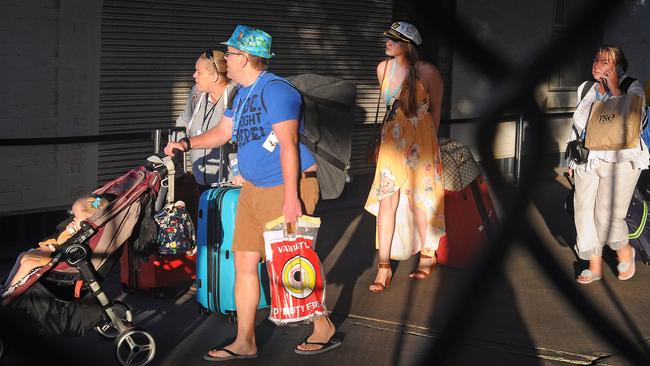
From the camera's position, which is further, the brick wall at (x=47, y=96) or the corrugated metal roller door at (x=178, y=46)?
the corrugated metal roller door at (x=178, y=46)

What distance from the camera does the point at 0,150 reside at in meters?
7.74

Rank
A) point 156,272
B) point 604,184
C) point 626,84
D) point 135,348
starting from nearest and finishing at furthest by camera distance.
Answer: point 135,348
point 626,84
point 156,272
point 604,184

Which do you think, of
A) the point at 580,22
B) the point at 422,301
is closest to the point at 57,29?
the point at 422,301

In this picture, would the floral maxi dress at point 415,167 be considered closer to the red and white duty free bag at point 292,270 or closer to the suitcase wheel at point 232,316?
the suitcase wheel at point 232,316

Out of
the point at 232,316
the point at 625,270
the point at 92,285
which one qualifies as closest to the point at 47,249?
the point at 92,285

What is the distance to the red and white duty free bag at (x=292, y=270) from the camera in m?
5.02

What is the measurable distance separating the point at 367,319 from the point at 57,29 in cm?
376

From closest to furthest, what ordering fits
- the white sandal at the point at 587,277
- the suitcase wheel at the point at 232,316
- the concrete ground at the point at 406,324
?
the concrete ground at the point at 406,324 → the suitcase wheel at the point at 232,316 → the white sandal at the point at 587,277

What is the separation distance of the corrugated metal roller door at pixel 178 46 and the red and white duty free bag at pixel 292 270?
3915 millimetres

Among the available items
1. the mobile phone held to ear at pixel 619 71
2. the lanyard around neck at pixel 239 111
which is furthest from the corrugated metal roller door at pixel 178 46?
the mobile phone held to ear at pixel 619 71

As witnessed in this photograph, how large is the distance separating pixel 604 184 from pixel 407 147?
1311 mm

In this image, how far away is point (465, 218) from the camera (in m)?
7.14

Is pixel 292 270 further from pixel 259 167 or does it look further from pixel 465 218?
pixel 465 218

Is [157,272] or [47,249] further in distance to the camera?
[157,272]
